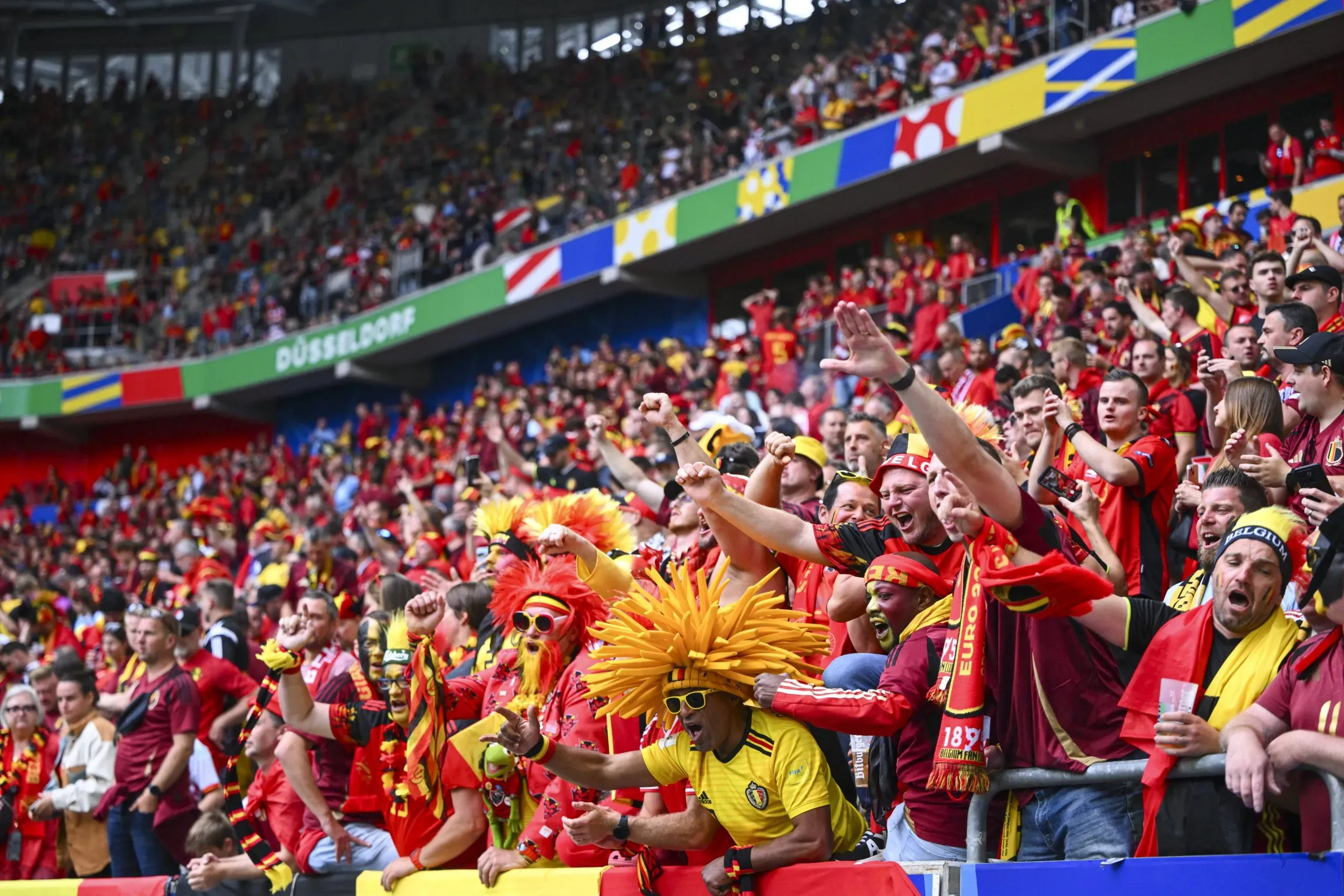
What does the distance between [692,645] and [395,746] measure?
2.32 metres

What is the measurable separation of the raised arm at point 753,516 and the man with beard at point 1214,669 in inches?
44.2

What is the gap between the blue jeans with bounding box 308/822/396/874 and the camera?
634 centimetres

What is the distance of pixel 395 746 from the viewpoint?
613cm

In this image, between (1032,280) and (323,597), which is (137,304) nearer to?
(1032,280)

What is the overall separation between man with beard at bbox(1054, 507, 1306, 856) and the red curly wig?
2208 mm

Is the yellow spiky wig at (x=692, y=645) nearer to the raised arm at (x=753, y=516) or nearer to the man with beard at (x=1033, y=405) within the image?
the raised arm at (x=753, y=516)

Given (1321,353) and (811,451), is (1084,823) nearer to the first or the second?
(1321,353)

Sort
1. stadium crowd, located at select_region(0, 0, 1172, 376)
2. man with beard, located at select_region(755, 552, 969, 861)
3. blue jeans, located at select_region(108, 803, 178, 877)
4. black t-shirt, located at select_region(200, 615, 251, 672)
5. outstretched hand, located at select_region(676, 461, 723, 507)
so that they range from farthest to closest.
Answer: stadium crowd, located at select_region(0, 0, 1172, 376) < black t-shirt, located at select_region(200, 615, 251, 672) < blue jeans, located at select_region(108, 803, 178, 877) < outstretched hand, located at select_region(676, 461, 723, 507) < man with beard, located at select_region(755, 552, 969, 861)

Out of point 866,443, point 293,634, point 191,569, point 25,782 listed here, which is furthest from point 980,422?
point 191,569

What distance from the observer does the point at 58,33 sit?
35562 mm

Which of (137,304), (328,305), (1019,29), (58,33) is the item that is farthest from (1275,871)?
(58,33)

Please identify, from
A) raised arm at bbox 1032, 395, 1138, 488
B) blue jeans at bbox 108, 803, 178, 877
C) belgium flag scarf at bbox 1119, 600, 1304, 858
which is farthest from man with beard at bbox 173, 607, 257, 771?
belgium flag scarf at bbox 1119, 600, 1304, 858

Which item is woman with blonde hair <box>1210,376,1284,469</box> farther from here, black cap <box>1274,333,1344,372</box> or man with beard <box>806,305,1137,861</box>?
man with beard <box>806,305,1137,861</box>

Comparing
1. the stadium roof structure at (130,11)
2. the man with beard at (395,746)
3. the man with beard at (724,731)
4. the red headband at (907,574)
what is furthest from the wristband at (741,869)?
the stadium roof structure at (130,11)
